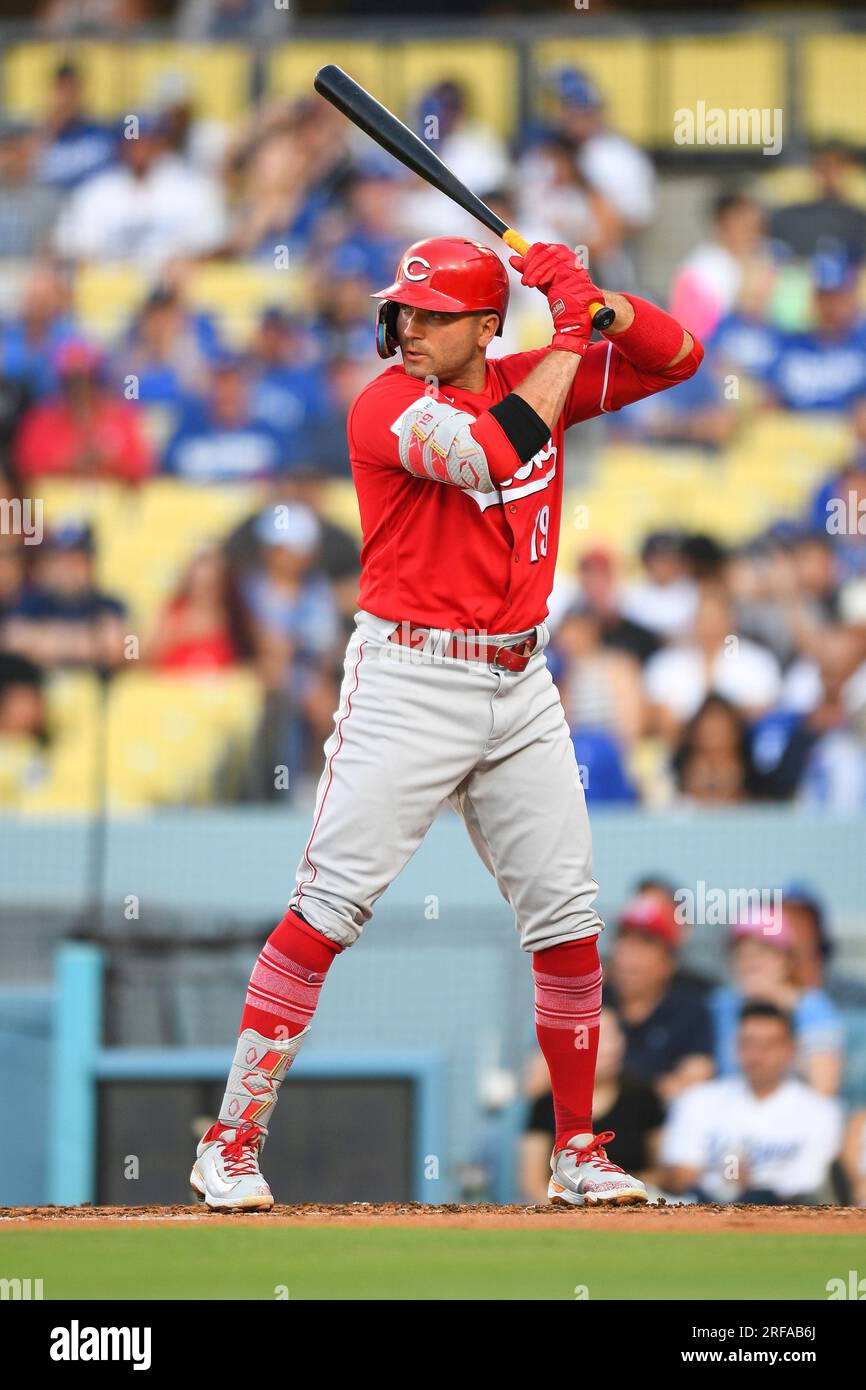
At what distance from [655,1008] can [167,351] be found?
15.6ft

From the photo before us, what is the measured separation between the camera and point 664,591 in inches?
330

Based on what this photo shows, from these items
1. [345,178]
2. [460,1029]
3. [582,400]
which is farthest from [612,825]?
[345,178]

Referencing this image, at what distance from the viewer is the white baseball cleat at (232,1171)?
378cm

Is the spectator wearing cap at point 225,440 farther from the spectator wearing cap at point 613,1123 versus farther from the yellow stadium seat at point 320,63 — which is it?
the spectator wearing cap at point 613,1123

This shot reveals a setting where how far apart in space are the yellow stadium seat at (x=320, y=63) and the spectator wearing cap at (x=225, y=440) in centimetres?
186

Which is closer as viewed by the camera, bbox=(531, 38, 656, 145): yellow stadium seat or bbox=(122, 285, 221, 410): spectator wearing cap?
bbox=(122, 285, 221, 410): spectator wearing cap

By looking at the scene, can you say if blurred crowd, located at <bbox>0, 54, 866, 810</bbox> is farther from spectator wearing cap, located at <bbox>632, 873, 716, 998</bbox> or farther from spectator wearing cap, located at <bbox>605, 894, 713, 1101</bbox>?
spectator wearing cap, located at <bbox>605, 894, 713, 1101</bbox>

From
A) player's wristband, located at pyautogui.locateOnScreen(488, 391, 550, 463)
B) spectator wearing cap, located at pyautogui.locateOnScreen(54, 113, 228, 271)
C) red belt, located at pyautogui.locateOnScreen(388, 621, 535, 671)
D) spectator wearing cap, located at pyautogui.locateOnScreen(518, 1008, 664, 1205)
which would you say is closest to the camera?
player's wristband, located at pyautogui.locateOnScreen(488, 391, 550, 463)

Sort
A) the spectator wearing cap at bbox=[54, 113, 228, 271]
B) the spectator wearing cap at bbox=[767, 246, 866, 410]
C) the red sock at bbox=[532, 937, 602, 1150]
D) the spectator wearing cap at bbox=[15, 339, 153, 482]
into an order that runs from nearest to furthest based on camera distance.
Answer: the red sock at bbox=[532, 937, 602, 1150]
the spectator wearing cap at bbox=[15, 339, 153, 482]
the spectator wearing cap at bbox=[767, 246, 866, 410]
the spectator wearing cap at bbox=[54, 113, 228, 271]

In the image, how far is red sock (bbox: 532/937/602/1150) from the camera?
12.9 ft

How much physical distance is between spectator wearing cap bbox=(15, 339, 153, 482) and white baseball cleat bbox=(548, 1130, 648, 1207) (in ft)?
18.9

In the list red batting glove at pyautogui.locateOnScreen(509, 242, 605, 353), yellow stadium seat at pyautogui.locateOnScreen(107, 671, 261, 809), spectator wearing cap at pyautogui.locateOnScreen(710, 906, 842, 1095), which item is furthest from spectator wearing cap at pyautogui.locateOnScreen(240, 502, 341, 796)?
red batting glove at pyautogui.locateOnScreen(509, 242, 605, 353)

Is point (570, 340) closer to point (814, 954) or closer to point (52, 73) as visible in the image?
point (814, 954)

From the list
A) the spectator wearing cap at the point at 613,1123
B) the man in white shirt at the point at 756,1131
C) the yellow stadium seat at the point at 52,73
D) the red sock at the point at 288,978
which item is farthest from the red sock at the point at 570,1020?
the yellow stadium seat at the point at 52,73
